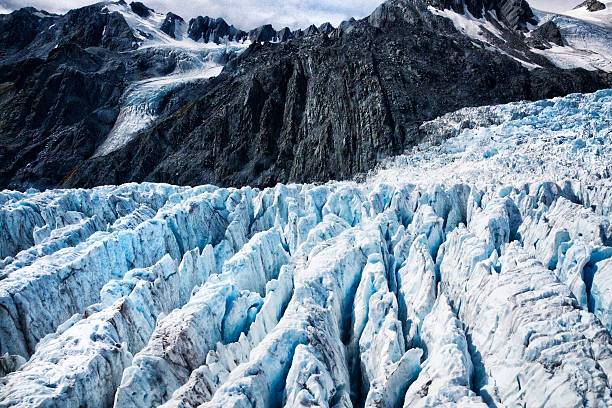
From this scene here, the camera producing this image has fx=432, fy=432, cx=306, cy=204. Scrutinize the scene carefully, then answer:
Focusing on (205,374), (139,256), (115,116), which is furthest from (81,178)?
(205,374)

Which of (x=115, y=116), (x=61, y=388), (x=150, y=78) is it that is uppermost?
(x=150, y=78)

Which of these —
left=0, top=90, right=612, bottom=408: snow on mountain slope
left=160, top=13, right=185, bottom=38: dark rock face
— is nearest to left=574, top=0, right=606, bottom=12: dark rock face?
left=0, top=90, right=612, bottom=408: snow on mountain slope

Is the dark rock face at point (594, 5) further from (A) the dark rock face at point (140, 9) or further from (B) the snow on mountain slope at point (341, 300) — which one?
(A) the dark rock face at point (140, 9)

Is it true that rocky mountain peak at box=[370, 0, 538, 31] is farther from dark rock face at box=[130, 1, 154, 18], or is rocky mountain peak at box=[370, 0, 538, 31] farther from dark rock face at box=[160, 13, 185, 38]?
dark rock face at box=[130, 1, 154, 18]

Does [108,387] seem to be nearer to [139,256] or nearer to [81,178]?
[139,256]

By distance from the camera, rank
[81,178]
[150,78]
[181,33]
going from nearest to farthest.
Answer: [81,178] < [150,78] < [181,33]

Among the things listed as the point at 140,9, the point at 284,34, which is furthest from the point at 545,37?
the point at 140,9

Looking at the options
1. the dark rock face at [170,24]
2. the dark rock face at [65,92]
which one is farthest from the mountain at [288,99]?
the dark rock face at [170,24]

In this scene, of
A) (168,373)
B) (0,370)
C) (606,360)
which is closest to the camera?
(606,360)
